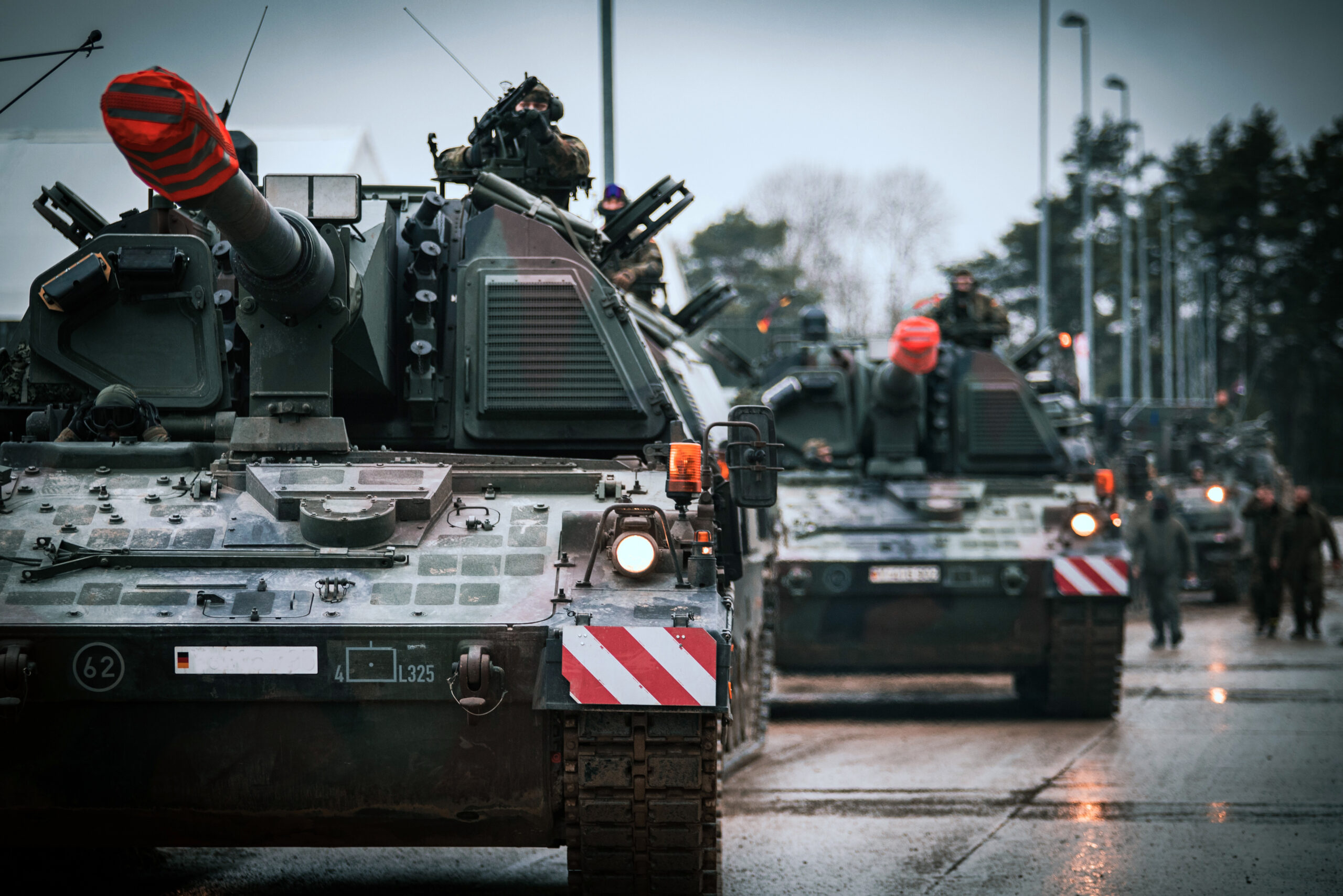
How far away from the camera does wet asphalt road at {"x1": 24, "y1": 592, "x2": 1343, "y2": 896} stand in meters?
6.53

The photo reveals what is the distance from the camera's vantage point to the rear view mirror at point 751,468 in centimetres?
569

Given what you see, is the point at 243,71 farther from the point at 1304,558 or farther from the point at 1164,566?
the point at 1304,558

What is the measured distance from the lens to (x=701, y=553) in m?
5.32

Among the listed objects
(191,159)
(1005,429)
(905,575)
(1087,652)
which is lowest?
(1087,652)

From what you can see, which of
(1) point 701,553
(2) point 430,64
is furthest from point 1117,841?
(2) point 430,64

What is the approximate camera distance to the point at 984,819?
306 inches

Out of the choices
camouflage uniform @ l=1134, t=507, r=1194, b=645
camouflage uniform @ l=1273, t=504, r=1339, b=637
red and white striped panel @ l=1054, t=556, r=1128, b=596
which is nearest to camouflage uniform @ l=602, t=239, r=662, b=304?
red and white striped panel @ l=1054, t=556, r=1128, b=596

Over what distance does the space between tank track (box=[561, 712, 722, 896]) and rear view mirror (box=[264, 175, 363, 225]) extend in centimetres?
259

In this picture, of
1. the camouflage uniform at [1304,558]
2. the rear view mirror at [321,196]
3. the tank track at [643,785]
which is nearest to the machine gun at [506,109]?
the rear view mirror at [321,196]

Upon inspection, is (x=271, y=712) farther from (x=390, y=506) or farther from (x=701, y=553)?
(x=701, y=553)

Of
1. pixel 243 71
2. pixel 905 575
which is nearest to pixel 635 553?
pixel 243 71

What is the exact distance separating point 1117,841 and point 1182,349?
142 feet

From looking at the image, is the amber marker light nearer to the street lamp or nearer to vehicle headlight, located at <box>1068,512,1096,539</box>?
vehicle headlight, located at <box>1068,512,1096,539</box>

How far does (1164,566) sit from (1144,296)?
26607 mm
